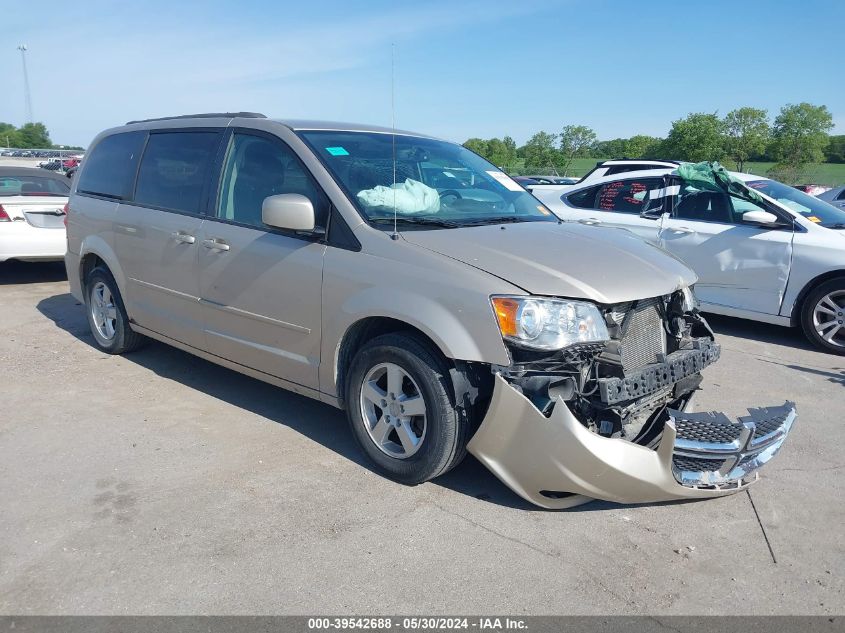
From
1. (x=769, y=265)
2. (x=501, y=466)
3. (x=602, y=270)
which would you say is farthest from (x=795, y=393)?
(x=501, y=466)

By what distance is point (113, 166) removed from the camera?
5805 mm

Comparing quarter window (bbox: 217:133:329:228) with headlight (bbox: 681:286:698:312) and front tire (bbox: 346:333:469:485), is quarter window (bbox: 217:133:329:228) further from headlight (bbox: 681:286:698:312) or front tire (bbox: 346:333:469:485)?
headlight (bbox: 681:286:698:312)

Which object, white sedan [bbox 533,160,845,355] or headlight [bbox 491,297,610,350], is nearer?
headlight [bbox 491,297,610,350]

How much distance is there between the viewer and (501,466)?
3363mm

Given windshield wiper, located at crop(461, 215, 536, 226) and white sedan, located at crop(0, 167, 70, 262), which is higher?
windshield wiper, located at crop(461, 215, 536, 226)

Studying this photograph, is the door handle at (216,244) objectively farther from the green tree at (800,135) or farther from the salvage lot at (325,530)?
the green tree at (800,135)

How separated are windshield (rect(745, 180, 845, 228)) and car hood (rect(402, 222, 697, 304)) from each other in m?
3.96

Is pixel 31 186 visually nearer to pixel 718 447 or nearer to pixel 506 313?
pixel 506 313

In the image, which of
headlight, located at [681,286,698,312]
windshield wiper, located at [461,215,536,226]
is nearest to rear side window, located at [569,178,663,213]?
windshield wiper, located at [461,215,536,226]

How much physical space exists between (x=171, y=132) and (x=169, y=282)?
1.15 meters

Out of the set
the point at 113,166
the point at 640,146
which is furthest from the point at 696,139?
the point at 113,166

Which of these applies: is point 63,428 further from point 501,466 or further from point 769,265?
point 769,265

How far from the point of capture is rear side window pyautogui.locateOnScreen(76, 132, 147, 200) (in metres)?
5.57

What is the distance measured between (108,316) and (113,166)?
1.26 metres
